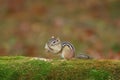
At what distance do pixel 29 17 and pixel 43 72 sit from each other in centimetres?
1831

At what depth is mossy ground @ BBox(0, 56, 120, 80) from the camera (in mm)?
10242

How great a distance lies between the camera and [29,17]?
93.8ft

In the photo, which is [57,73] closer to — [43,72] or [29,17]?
[43,72]

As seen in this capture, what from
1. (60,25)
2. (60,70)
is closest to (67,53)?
(60,70)

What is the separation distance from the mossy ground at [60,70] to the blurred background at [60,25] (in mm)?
10180

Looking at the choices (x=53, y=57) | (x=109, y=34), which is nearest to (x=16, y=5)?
(x=109, y=34)

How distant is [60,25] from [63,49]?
1525cm

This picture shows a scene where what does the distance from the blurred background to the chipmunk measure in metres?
9.62

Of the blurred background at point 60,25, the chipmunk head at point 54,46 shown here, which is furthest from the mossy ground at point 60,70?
the blurred background at point 60,25

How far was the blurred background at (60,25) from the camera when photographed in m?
23.0

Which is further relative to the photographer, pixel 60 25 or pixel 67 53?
pixel 60 25

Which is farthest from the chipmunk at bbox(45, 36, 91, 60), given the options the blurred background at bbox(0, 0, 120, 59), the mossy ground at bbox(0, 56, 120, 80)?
the blurred background at bbox(0, 0, 120, 59)

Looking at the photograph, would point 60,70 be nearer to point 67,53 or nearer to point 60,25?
point 67,53

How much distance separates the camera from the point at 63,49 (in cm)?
1098
